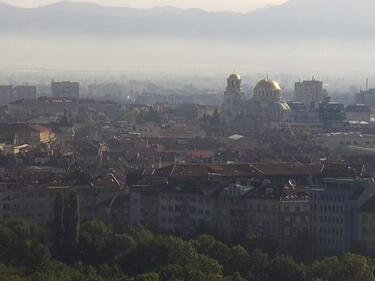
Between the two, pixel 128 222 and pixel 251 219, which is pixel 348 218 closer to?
pixel 251 219

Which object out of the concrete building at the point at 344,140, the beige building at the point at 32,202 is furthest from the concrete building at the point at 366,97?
the beige building at the point at 32,202

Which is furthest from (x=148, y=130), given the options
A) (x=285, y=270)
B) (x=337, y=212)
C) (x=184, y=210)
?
(x=285, y=270)

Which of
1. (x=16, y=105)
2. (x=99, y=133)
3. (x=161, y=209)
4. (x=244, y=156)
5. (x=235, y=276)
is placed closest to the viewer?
(x=235, y=276)

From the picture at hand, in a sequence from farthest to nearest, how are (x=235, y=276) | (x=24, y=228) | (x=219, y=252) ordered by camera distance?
1. (x=24, y=228)
2. (x=219, y=252)
3. (x=235, y=276)

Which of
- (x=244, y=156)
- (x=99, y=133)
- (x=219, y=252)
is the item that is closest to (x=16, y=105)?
(x=99, y=133)

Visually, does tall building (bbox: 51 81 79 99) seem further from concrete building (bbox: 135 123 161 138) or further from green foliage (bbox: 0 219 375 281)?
green foliage (bbox: 0 219 375 281)

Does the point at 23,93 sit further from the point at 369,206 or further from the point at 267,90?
the point at 369,206

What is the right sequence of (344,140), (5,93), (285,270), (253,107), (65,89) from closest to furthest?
(285,270)
(344,140)
(253,107)
(5,93)
(65,89)
